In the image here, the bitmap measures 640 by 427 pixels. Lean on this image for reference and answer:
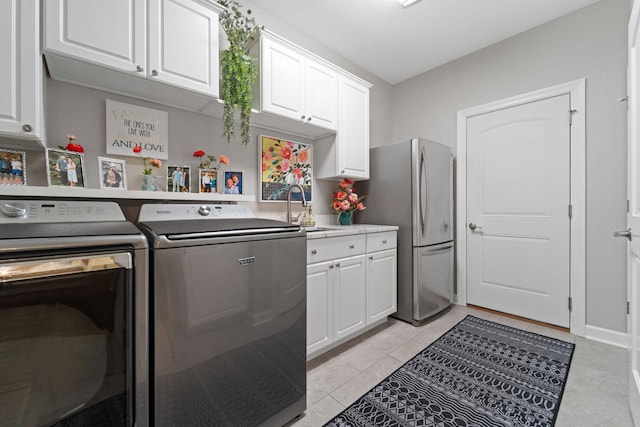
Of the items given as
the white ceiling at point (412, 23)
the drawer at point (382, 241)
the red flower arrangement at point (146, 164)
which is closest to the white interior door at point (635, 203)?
the white ceiling at point (412, 23)

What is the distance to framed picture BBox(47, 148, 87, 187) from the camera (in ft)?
4.43

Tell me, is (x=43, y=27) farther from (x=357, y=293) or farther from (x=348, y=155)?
(x=357, y=293)

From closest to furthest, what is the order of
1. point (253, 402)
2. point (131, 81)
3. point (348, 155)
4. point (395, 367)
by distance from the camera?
point (253, 402)
point (131, 81)
point (395, 367)
point (348, 155)

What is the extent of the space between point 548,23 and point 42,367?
4038 mm

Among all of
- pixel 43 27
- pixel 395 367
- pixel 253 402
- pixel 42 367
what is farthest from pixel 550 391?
pixel 43 27

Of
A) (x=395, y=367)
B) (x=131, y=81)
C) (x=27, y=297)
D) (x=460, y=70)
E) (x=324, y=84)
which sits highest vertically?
(x=460, y=70)

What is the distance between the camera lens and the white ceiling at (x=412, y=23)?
226cm

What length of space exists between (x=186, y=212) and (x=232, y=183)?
0.56 m

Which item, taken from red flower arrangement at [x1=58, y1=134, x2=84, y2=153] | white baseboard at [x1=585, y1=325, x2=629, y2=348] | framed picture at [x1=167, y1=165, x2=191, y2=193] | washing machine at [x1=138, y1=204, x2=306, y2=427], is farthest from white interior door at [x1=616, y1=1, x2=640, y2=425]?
red flower arrangement at [x1=58, y1=134, x2=84, y2=153]

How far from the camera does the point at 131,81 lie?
59.3 inches

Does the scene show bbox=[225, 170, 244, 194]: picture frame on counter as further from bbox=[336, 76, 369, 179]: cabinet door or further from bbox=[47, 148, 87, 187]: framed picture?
bbox=[336, 76, 369, 179]: cabinet door

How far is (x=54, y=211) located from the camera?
1.18 metres

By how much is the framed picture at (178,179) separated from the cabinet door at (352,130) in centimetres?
131

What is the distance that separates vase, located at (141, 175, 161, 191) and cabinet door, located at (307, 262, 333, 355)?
112 centimetres
